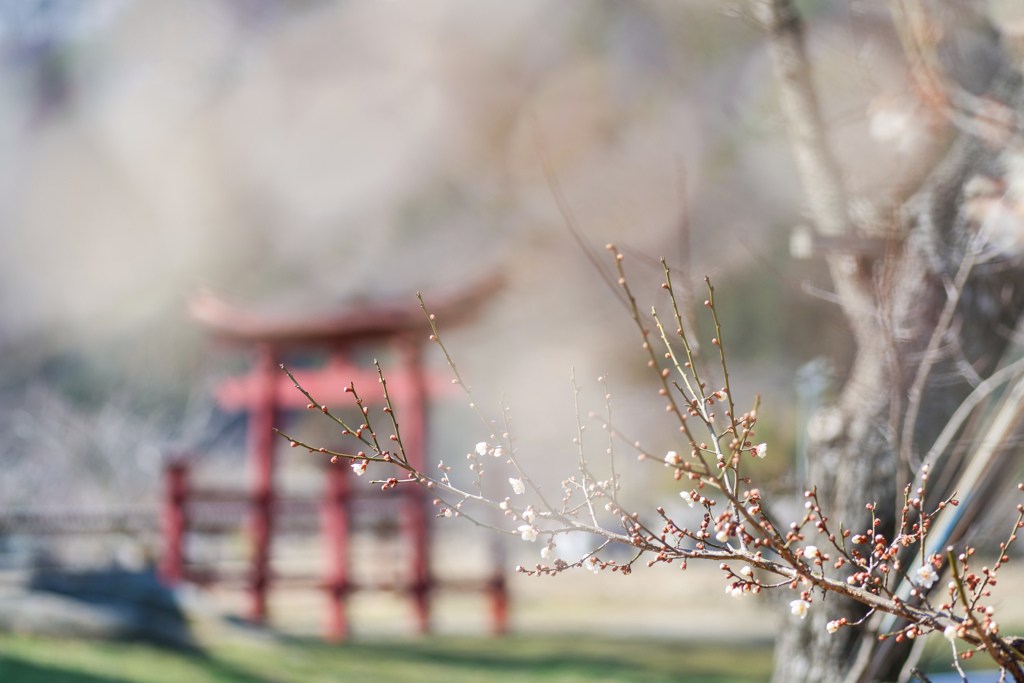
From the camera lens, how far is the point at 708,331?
29.2ft

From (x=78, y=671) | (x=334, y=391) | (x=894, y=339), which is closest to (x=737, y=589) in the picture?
(x=894, y=339)

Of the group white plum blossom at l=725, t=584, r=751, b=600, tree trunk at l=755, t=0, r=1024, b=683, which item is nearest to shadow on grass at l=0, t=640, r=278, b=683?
tree trunk at l=755, t=0, r=1024, b=683

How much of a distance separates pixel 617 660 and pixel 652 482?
20.0 feet

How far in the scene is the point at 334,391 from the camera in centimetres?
572

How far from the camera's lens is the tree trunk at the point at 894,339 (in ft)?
5.38

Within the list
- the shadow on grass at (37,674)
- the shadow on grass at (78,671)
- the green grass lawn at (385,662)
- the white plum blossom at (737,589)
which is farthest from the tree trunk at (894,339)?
the shadow on grass at (37,674)

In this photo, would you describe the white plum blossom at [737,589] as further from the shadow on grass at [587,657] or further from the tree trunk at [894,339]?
the shadow on grass at [587,657]

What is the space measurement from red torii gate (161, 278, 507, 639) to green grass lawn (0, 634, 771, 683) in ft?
1.27

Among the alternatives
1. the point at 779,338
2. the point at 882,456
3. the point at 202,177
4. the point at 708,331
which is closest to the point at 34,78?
the point at 202,177

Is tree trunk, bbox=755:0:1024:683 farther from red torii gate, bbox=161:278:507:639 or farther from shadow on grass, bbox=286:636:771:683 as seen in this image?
red torii gate, bbox=161:278:507:639

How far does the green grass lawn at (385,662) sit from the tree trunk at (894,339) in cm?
251

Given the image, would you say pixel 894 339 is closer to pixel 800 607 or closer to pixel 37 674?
pixel 800 607

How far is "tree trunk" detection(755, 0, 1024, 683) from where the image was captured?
1639mm

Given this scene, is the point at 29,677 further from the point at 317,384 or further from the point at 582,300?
the point at 582,300
